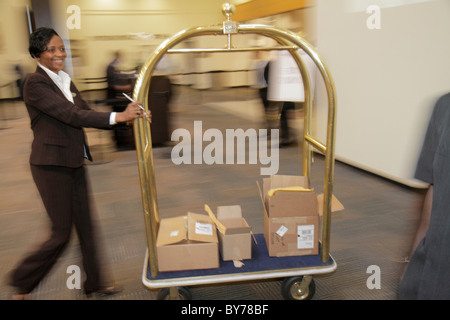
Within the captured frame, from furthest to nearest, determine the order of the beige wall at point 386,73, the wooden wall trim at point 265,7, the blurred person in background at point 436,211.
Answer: the wooden wall trim at point 265,7
the beige wall at point 386,73
the blurred person in background at point 436,211

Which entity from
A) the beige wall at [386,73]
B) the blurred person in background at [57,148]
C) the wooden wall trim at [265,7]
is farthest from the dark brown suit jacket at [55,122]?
the wooden wall trim at [265,7]

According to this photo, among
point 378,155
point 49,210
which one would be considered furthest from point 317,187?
point 49,210

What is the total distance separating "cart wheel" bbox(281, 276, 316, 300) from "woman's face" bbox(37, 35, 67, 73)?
70.9 inches

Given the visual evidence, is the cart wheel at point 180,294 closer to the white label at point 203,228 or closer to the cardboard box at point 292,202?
the white label at point 203,228

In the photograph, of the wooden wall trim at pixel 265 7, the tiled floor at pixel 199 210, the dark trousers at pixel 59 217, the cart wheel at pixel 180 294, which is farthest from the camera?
the wooden wall trim at pixel 265 7

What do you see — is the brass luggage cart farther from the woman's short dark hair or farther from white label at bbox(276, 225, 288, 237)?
the woman's short dark hair

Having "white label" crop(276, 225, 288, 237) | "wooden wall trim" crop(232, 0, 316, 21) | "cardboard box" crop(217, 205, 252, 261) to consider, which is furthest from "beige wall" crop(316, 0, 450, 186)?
"cardboard box" crop(217, 205, 252, 261)

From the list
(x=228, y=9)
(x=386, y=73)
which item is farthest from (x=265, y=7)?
(x=228, y=9)

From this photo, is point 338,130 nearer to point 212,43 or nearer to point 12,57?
point 212,43

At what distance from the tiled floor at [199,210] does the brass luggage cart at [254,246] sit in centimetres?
31

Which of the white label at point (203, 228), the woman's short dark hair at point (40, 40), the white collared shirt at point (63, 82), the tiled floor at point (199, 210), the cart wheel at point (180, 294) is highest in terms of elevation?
the woman's short dark hair at point (40, 40)

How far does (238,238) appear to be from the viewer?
2.23 meters

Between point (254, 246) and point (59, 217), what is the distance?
3.90ft

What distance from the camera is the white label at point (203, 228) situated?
2.25 metres
